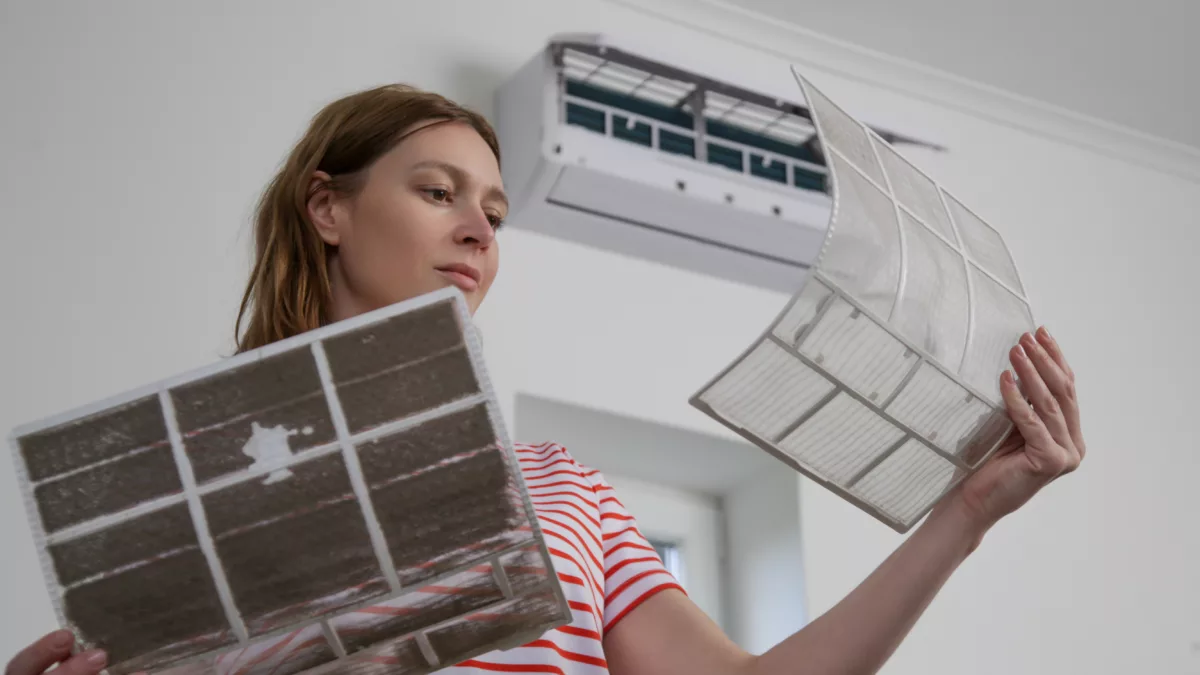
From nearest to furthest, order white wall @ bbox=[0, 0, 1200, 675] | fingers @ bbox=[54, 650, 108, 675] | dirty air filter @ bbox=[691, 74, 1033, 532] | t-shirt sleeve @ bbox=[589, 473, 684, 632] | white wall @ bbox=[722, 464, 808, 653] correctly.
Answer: fingers @ bbox=[54, 650, 108, 675], dirty air filter @ bbox=[691, 74, 1033, 532], t-shirt sleeve @ bbox=[589, 473, 684, 632], white wall @ bbox=[0, 0, 1200, 675], white wall @ bbox=[722, 464, 808, 653]

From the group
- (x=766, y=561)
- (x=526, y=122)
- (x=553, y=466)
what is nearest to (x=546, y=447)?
(x=553, y=466)

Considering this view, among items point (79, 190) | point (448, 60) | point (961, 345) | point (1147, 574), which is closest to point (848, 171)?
point (961, 345)

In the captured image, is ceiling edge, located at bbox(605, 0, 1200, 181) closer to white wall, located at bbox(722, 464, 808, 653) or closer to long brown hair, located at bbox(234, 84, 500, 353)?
white wall, located at bbox(722, 464, 808, 653)

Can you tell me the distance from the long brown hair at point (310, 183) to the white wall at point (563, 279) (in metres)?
0.53

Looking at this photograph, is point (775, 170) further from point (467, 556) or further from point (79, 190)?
point (467, 556)

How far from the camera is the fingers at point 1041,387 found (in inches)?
29.8

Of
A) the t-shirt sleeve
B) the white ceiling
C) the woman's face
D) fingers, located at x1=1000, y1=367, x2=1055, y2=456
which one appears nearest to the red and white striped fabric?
the t-shirt sleeve

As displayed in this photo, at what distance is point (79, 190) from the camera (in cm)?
148

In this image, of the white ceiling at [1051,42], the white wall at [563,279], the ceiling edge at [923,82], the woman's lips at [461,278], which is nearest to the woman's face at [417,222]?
the woman's lips at [461,278]

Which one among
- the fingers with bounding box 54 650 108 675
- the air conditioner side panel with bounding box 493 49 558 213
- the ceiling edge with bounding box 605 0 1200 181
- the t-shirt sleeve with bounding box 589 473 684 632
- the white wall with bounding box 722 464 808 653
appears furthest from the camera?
the ceiling edge with bounding box 605 0 1200 181

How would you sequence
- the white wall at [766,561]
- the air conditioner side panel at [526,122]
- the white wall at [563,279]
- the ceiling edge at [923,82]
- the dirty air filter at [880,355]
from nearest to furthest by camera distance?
the dirty air filter at [880,355] < the white wall at [563,279] < the air conditioner side panel at [526,122] < the white wall at [766,561] < the ceiling edge at [923,82]

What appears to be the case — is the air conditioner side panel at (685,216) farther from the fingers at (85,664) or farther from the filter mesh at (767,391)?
the fingers at (85,664)

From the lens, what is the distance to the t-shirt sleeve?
86 centimetres

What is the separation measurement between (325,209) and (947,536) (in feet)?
1.57
